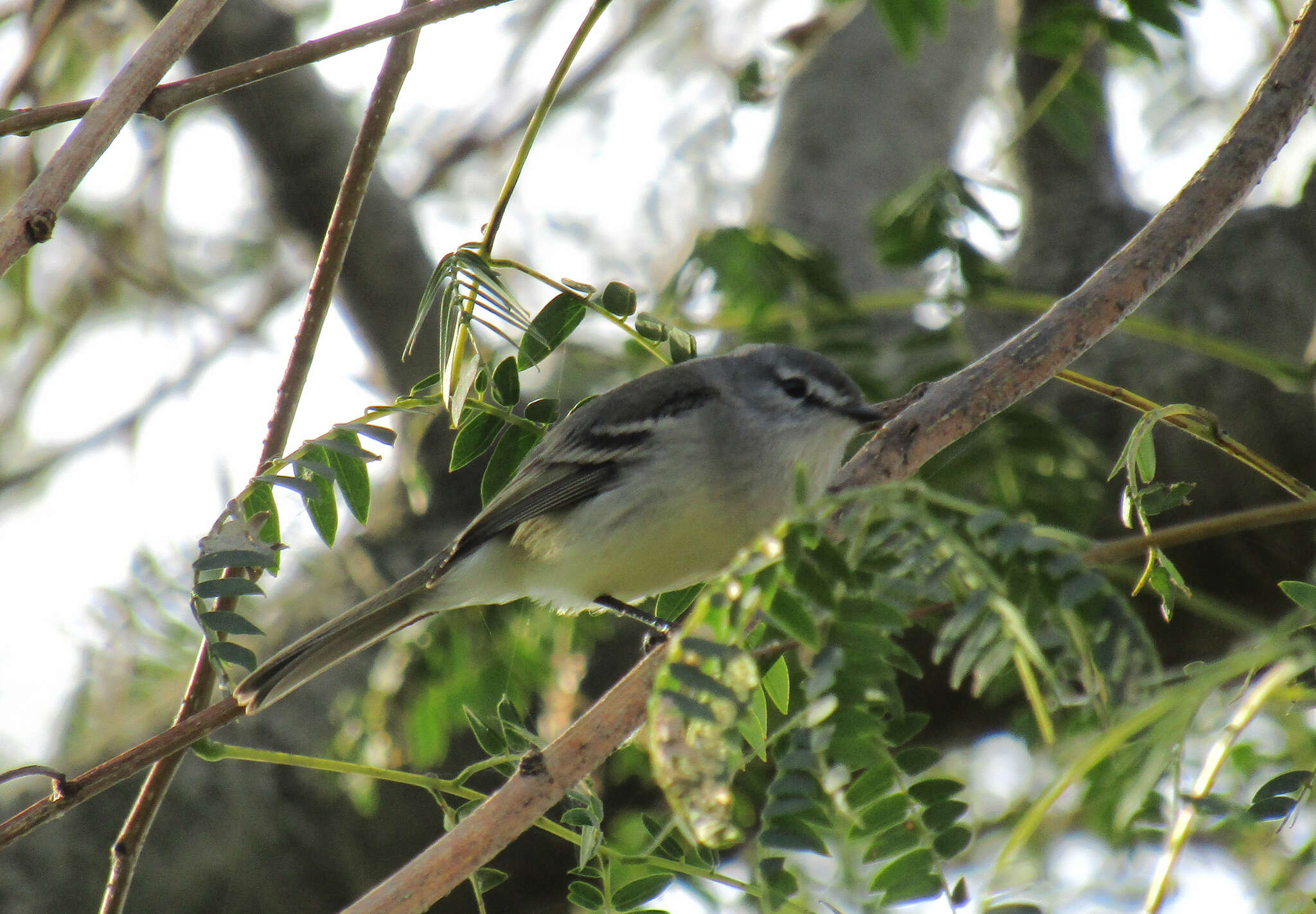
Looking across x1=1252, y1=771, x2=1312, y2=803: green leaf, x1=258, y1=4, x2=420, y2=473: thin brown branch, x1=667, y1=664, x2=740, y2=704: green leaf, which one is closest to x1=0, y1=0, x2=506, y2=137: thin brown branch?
x1=258, y1=4, x2=420, y2=473: thin brown branch

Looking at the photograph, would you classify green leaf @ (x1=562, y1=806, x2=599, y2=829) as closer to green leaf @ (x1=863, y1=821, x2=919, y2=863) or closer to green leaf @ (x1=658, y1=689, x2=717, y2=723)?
green leaf @ (x1=863, y1=821, x2=919, y2=863)

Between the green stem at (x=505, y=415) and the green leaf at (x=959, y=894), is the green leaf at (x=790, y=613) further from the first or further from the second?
the green stem at (x=505, y=415)

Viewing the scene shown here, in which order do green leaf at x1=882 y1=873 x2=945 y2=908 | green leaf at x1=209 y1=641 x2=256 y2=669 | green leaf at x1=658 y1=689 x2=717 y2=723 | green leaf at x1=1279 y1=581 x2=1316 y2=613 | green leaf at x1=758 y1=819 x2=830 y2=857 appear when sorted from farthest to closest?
green leaf at x1=209 y1=641 x2=256 y2=669 < green leaf at x1=1279 y1=581 x2=1316 y2=613 < green leaf at x1=882 y1=873 x2=945 y2=908 < green leaf at x1=758 y1=819 x2=830 y2=857 < green leaf at x1=658 y1=689 x2=717 y2=723

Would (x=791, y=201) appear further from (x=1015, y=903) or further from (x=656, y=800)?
(x=1015, y=903)

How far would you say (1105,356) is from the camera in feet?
14.1

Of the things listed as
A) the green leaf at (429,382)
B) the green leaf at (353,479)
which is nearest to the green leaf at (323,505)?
the green leaf at (353,479)

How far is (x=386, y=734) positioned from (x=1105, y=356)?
281 centimetres

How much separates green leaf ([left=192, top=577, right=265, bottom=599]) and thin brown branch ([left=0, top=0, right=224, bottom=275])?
0.59m

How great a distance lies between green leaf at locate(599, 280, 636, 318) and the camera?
8.16 feet

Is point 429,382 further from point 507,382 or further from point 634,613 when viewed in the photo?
point 634,613

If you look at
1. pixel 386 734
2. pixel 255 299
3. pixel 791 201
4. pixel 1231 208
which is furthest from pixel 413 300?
pixel 255 299

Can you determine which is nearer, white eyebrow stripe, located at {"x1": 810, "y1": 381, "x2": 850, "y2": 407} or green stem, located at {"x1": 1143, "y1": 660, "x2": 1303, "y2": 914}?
green stem, located at {"x1": 1143, "y1": 660, "x2": 1303, "y2": 914}

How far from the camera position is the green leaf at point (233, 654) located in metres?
1.95

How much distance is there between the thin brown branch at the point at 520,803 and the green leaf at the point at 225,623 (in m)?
0.47
